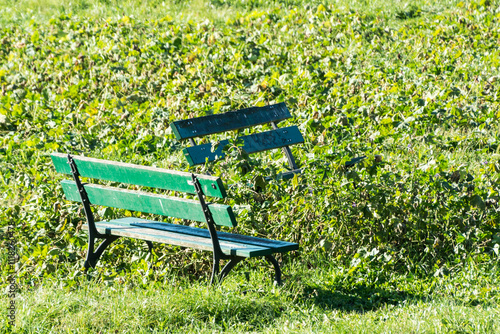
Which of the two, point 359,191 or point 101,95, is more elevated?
point 359,191

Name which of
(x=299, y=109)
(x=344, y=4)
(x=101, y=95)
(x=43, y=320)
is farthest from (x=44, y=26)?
(x=43, y=320)

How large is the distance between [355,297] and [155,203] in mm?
1268

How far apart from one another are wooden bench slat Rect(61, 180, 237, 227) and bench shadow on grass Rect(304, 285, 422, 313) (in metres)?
0.75

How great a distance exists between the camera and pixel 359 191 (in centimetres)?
436

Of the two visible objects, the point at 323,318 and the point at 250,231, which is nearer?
→ the point at 323,318

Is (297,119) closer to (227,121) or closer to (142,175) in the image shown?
(227,121)

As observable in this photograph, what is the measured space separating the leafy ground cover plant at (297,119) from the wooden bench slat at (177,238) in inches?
8.8

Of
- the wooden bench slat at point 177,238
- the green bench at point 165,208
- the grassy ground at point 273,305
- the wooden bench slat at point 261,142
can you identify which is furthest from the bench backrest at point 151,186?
the wooden bench slat at point 261,142

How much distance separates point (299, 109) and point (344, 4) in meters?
4.97

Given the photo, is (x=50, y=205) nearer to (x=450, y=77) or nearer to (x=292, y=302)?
(x=292, y=302)

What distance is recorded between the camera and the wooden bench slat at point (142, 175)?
3.44 m

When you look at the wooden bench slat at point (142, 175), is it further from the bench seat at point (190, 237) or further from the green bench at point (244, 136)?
the green bench at point (244, 136)

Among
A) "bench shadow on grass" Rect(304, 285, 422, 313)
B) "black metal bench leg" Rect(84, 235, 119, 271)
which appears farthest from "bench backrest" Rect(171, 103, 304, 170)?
"bench shadow on grass" Rect(304, 285, 422, 313)

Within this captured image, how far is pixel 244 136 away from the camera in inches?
201
